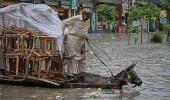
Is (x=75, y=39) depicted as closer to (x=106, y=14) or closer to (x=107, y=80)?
(x=107, y=80)

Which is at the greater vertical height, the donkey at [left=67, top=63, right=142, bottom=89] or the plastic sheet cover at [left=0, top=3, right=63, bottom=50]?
the plastic sheet cover at [left=0, top=3, right=63, bottom=50]

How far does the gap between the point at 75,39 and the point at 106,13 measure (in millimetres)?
51502

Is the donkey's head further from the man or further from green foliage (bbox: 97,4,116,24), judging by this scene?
green foliage (bbox: 97,4,116,24)

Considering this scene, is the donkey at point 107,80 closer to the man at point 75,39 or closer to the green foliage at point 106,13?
the man at point 75,39

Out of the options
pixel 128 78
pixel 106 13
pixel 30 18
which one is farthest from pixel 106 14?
pixel 128 78

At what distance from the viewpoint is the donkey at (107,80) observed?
522 inches

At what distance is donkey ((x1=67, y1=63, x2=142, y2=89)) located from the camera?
13263mm

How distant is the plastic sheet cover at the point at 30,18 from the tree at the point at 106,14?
50.2 metres

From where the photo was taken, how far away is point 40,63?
521 inches

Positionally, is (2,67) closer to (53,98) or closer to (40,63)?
(40,63)

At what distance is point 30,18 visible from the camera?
45.9 feet

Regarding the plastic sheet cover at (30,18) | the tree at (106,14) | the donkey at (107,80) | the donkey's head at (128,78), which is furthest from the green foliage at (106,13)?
the donkey's head at (128,78)

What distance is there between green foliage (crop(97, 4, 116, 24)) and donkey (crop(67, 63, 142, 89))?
166ft

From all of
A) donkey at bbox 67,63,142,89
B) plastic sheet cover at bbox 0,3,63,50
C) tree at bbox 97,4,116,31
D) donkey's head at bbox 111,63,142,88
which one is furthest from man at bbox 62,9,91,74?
tree at bbox 97,4,116,31
